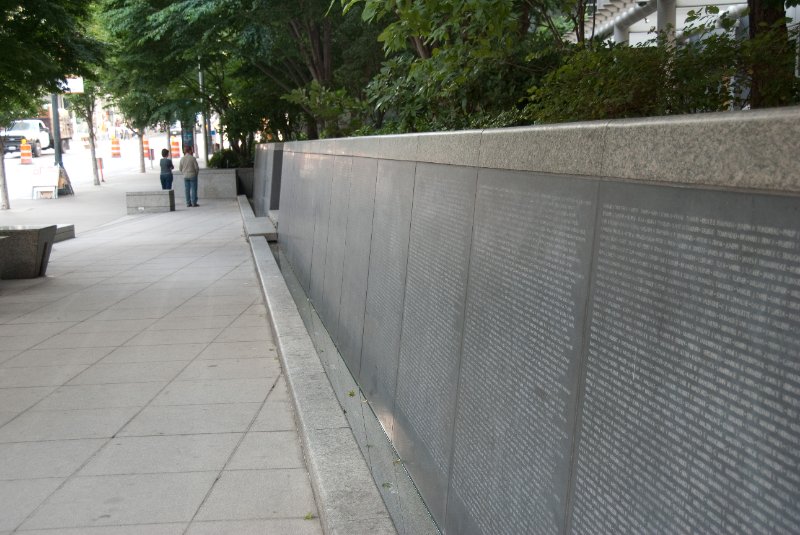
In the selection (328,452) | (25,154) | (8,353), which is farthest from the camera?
(25,154)

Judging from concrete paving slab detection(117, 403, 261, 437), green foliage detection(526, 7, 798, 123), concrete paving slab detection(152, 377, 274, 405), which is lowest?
concrete paving slab detection(152, 377, 274, 405)

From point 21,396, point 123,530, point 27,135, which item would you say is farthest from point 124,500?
point 27,135

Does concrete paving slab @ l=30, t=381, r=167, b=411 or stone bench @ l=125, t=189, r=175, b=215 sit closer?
concrete paving slab @ l=30, t=381, r=167, b=411

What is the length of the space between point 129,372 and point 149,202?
20968mm

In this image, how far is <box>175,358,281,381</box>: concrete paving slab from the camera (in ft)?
24.3

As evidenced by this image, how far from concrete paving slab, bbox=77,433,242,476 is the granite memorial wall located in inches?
56.3

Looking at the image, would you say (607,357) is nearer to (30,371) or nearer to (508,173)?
(508,173)

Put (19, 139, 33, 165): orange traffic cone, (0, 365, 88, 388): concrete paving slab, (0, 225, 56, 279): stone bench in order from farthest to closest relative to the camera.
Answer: (19, 139, 33, 165): orange traffic cone < (0, 225, 56, 279): stone bench < (0, 365, 88, 388): concrete paving slab

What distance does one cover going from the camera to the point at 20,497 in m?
4.89

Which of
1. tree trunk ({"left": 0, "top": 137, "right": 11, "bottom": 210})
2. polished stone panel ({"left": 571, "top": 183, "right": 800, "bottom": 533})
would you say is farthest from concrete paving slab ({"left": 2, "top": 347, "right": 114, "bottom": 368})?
tree trunk ({"left": 0, "top": 137, "right": 11, "bottom": 210})

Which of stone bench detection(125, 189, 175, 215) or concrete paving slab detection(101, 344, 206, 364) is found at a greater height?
concrete paving slab detection(101, 344, 206, 364)

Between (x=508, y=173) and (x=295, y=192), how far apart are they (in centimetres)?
962

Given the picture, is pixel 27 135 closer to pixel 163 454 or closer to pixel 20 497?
pixel 163 454

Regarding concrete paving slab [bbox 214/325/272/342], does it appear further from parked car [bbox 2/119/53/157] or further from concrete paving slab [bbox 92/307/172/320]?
parked car [bbox 2/119/53/157]
